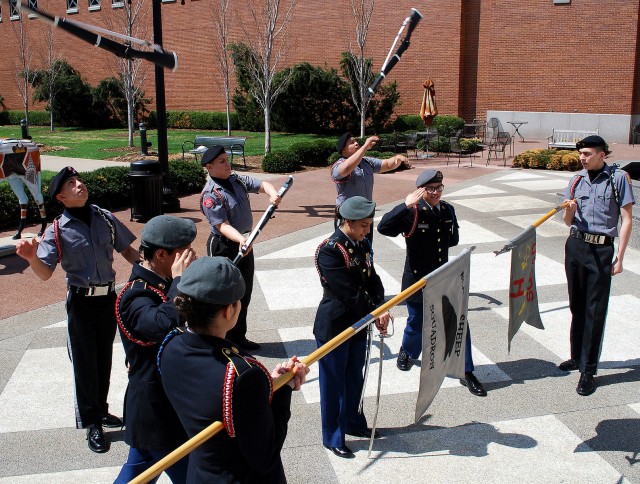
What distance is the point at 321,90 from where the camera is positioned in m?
32.4

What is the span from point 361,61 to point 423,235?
21502 millimetres

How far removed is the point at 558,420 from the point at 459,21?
27.0 meters

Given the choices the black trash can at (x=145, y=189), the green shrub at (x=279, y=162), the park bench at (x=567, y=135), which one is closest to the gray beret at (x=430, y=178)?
the black trash can at (x=145, y=189)

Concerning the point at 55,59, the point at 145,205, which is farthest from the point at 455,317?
the point at 55,59

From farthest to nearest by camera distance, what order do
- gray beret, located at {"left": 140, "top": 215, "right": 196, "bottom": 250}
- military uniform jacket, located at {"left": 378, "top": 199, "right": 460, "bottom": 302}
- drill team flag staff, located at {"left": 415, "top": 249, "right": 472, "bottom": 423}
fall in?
1. military uniform jacket, located at {"left": 378, "top": 199, "right": 460, "bottom": 302}
2. drill team flag staff, located at {"left": 415, "top": 249, "right": 472, "bottom": 423}
3. gray beret, located at {"left": 140, "top": 215, "right": 196, "bottom": 250}

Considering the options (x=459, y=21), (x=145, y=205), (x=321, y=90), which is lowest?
(x=145, y=205)

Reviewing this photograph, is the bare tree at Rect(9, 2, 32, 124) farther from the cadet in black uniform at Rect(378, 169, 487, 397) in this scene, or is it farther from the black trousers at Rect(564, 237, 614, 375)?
the black trousers at Rect(564, 237, 614, 375)

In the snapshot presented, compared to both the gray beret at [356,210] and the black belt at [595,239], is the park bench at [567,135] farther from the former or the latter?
the gray beret at [356,210]

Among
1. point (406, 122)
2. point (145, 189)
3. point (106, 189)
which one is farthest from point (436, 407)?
point (406, 122)

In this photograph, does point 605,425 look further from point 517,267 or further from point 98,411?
point 98,411

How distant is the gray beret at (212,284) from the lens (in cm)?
259

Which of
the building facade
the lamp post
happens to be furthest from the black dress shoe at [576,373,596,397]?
the building facade

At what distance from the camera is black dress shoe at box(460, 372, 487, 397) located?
554cm

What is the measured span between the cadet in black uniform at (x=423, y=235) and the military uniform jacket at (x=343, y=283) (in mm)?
951
